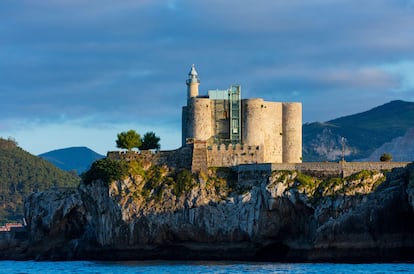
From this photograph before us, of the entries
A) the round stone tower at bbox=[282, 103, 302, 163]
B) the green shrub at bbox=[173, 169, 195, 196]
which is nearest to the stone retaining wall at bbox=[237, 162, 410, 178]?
the green shrub at bbox=[173, 169, 195, 196]

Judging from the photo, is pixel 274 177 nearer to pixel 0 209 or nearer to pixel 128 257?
pixel 128 257

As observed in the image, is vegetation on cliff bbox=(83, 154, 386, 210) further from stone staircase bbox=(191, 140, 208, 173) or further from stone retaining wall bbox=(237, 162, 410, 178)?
stone retaining wall bbox=(237, 162, 410, 178)

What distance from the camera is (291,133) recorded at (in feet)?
349

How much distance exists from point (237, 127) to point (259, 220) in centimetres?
1112

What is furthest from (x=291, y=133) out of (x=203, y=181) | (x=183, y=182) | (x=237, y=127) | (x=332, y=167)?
(x=183, y=182)

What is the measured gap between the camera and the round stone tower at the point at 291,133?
349 ft

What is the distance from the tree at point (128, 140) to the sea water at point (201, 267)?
1148cm

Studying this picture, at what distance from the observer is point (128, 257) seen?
10012 cm

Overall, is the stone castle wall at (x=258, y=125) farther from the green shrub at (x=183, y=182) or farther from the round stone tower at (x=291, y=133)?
the green shrub at (x=183, y=182)

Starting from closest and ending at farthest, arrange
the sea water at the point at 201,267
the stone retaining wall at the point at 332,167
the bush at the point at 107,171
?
the sea water at the point at 201,267 < the stone retaining wall at the point at 332,167 < the bush at the point at 107,171

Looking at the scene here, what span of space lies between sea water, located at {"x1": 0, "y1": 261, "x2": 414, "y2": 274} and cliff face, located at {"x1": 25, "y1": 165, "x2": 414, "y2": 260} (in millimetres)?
2888

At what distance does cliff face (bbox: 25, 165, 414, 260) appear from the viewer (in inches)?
3605

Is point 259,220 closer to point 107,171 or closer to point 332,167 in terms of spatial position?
point 332,167

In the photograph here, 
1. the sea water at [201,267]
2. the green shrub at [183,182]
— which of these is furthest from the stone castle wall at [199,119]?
the sea water at [201,267]
